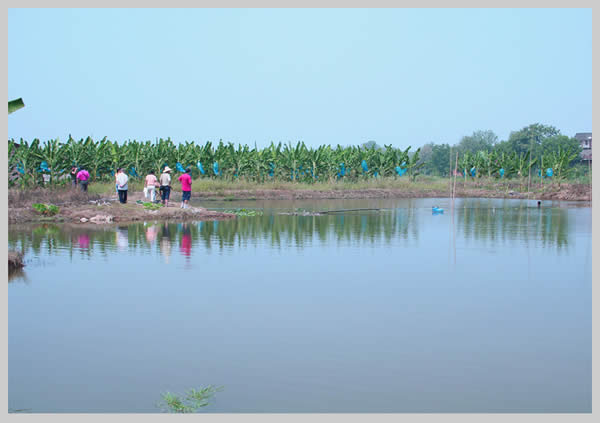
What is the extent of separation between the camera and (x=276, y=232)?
19.2 meters

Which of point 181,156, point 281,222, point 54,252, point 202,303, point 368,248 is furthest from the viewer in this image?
point 181,156

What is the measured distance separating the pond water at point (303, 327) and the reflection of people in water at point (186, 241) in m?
0.08

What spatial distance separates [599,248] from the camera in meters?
15.6

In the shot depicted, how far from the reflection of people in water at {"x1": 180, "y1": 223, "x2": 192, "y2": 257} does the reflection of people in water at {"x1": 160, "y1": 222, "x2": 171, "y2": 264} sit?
288 millimetres

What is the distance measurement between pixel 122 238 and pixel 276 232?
4006mm

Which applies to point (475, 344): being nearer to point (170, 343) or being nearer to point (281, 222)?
point (170, 343)

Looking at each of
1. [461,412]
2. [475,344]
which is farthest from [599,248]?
[461,412]

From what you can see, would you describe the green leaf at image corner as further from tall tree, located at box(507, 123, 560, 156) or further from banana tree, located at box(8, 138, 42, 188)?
tall tree, located at box(507, 123, 560, 156)

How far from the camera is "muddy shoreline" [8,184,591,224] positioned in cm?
2159

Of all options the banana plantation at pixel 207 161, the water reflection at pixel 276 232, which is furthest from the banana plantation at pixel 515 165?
the water reflection at pixel 276 232

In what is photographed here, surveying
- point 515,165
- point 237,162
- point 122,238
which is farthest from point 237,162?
point 122,238

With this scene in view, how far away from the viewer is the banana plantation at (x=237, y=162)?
36062 mm

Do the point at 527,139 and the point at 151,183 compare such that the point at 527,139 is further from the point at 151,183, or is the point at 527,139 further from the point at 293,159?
the point at 151,183

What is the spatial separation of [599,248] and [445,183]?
33955 mm
